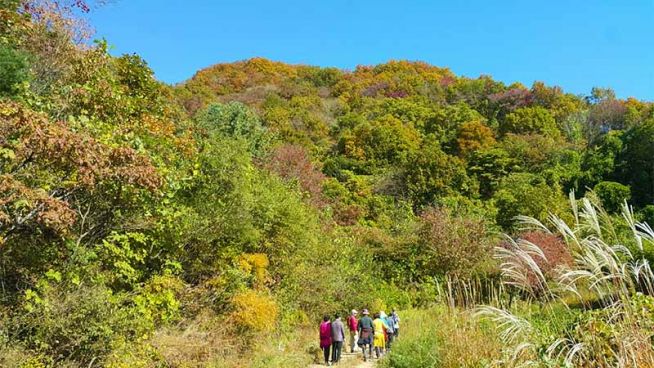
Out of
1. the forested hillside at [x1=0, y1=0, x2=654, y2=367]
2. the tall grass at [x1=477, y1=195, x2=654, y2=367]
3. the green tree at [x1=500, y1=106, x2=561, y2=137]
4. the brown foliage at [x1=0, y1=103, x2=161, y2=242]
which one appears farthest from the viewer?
the green tree at [x1=500, y1=106, x2=561, y2=137]

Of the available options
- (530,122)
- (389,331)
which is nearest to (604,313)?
(389,331)

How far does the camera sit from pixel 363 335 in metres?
10.5

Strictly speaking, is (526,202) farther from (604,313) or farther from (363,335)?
(604,313)

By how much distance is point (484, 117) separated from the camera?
1545 inches

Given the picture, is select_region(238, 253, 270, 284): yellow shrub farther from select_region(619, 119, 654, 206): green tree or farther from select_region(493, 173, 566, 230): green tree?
select_region(619, 119, 654, 206): green tree

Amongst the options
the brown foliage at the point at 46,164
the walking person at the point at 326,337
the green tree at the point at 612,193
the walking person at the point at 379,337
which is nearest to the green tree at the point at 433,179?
the green tree at the point at 612,193

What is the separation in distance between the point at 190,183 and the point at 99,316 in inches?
125

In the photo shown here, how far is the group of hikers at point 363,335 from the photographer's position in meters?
9.85

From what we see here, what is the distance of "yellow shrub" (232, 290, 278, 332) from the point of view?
A: 9.70 metres

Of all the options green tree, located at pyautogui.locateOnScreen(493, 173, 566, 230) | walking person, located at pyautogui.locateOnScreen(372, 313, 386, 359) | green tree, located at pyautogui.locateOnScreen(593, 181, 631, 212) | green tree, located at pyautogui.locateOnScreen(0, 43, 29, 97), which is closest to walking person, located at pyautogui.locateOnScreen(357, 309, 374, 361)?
walking person, located at pyautogui.locateOnScreen(372, 313, 386, 359)

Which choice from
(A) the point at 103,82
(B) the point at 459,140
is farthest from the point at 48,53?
(B) the point at 459,140

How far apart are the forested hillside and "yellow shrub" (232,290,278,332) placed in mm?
39

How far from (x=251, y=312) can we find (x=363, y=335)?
96.1 inches

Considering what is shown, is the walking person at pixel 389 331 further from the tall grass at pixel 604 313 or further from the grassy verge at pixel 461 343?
the tall grass at pixel 604 313
